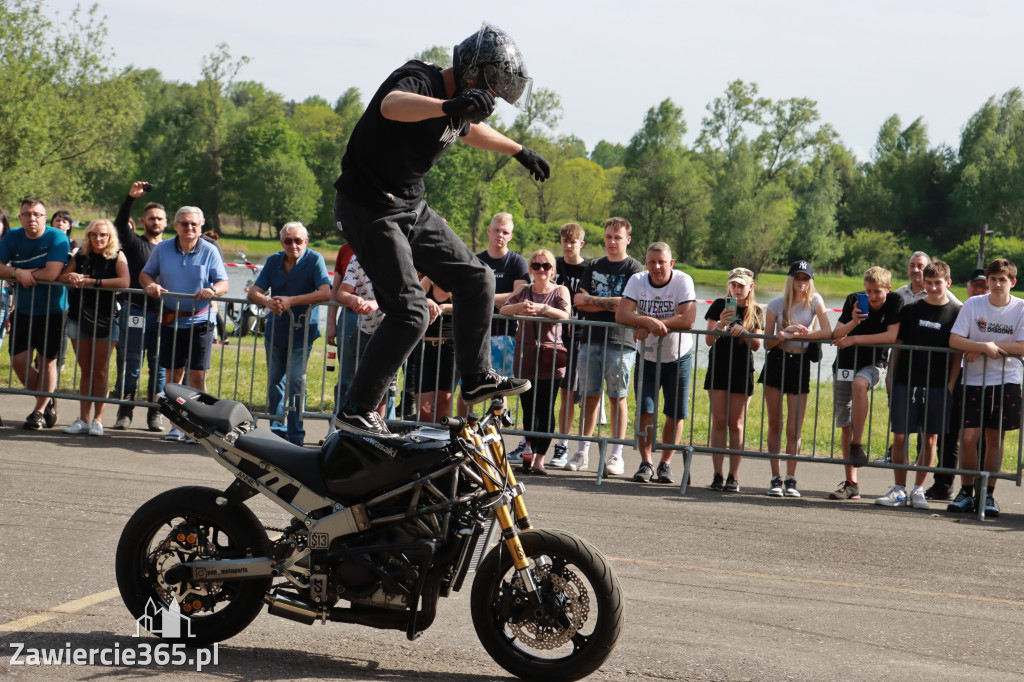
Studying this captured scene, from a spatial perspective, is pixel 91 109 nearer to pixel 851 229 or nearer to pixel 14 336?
pixel 14 336

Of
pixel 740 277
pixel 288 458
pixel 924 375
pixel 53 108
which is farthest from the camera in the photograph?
pixel 53 108

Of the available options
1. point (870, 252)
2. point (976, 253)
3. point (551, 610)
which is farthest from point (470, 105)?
point (976, 253)

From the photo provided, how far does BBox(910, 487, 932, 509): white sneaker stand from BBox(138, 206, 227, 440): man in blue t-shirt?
6318mm

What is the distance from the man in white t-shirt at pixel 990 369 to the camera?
8.82 meters

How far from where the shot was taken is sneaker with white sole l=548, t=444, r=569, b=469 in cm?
993

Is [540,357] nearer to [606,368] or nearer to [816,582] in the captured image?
[606,368]

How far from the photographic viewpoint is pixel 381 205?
447cm

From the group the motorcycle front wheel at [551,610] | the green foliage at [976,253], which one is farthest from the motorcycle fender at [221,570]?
the green foliage at [976,253]

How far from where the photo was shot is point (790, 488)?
912 centimetres

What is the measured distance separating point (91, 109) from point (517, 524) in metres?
58.8

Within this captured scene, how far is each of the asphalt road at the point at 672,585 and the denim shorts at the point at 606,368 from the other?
2.59 ft

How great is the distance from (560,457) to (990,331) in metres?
3.79

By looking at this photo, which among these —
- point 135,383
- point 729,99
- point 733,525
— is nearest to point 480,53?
point 733,525

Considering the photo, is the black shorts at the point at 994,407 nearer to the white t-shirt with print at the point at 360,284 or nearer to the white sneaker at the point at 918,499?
the white sneaker at the point at 918,499
